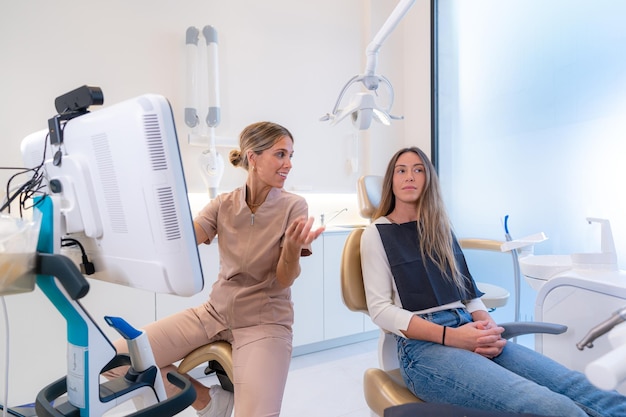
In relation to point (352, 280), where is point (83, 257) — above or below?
above

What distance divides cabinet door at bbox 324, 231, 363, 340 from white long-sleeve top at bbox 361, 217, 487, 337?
129cm

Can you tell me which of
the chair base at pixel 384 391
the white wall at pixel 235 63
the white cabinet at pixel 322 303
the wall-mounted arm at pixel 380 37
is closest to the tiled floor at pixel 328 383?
the white cabinet at pixel 322 303

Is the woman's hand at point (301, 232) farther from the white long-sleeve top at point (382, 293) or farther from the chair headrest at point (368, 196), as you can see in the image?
the chair headrest at point (368, 196)

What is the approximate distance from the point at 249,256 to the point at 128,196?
2.20ft

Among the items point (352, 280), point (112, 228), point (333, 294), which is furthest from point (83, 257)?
point (333, 294)

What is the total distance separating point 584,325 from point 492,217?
160 centimetres

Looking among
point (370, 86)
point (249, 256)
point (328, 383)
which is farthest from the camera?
point (328, 383)

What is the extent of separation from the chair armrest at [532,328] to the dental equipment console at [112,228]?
95cm

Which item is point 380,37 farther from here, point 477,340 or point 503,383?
point 503,383

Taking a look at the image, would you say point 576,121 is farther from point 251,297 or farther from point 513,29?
point 251,297

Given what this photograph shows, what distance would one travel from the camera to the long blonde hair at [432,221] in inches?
49.9

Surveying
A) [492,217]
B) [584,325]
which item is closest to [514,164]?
[492,217]

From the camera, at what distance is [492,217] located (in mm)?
2570

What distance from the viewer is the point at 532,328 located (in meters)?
1.10
